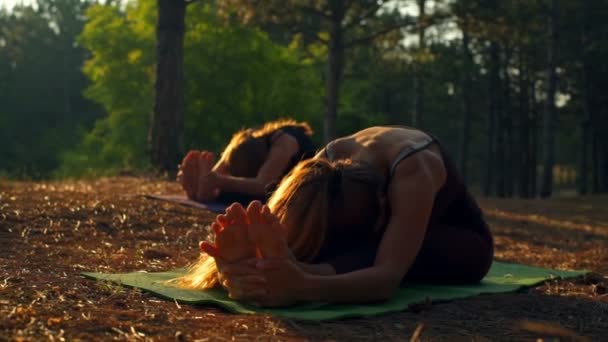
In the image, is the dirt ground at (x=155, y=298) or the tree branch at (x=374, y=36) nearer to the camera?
the dirt ground at (x=155, y=298)

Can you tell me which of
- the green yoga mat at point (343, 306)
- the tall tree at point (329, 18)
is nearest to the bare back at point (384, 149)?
the green yoga mat at point (343, 306)

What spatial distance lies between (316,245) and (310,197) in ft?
0.95

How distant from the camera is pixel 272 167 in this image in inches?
307

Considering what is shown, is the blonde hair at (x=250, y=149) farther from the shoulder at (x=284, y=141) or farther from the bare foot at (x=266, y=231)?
the bare foot at (x=266, y=231)

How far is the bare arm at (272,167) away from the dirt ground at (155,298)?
526mm

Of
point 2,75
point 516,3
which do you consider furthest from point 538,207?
point 2,75

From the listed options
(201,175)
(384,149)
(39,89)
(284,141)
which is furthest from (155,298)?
(39,89)

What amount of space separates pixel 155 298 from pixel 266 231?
0.80 m

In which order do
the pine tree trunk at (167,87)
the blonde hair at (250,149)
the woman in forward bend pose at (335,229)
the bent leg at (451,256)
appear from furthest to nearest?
the pine tree trunk at (167,87)
the blonde hair at (250,149)
the bent leg at (451,256)
the woman in forward bend pose at (335,229)

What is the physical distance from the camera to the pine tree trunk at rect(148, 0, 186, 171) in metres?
15.5

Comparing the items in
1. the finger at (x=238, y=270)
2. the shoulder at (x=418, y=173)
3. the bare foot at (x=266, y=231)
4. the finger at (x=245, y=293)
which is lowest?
the finger at (x=245, y=293)

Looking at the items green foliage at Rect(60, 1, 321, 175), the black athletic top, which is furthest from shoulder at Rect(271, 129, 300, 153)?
green foliage at Rect(60, 1, 321, 175)

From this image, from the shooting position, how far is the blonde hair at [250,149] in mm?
7969

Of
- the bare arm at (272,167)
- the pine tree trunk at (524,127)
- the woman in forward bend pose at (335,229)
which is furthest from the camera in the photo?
the pine tree trunk at (524,127)
